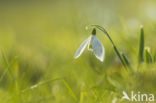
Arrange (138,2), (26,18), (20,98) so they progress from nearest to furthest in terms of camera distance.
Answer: (20,98) → (138,2) → (26,18)

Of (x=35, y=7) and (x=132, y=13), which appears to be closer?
(x=132, y=13)

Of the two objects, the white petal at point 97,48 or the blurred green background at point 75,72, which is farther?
the blurred green background at point 75,72

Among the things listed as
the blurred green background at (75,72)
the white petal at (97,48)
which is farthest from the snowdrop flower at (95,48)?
the blurred green background at (75,72)

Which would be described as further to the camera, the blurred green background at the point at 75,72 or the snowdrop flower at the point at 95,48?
the blurred green background at the point at 75,72

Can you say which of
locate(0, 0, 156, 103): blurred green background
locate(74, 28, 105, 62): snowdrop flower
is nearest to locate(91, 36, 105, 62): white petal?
locate(74, 28, 105, 62): snowdrop flower

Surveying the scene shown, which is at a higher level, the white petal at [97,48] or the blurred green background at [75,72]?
the white petal at [97,48]

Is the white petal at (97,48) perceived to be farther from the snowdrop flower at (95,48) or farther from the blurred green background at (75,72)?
the blurred green background at (75,72)

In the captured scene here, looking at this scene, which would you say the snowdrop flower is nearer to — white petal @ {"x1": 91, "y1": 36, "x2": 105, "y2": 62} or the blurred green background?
white petal @ {"x1": 91, "y1": 36, "x2": 105, "y2": 62}

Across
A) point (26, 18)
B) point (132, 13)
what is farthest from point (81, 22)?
point (26, 18)

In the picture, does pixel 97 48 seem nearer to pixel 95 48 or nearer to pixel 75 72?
pixel 95 48

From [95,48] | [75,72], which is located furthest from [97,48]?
[75,72]

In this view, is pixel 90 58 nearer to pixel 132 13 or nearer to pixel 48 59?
pixel 48 59
